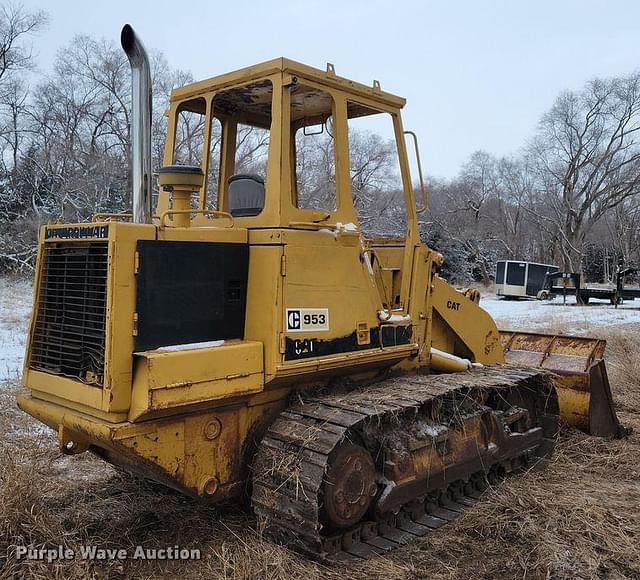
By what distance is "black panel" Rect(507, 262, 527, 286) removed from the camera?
27.7 meters

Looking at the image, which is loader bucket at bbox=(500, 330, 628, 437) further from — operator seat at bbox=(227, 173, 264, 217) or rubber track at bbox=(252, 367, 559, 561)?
operator seat at bbox=(227, 173, 264, 217)

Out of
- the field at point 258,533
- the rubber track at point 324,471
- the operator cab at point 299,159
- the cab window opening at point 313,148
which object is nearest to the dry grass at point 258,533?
the field at point 258,533

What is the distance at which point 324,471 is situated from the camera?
3.96 metres

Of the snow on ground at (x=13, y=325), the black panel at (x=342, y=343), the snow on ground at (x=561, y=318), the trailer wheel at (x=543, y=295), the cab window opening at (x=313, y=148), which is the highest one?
the cab window opening at (x=313, y=148)

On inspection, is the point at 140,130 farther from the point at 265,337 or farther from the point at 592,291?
the point at 592,291

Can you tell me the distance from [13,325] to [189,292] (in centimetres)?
991

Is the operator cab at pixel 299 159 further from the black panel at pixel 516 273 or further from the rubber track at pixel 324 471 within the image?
the black panel at pixel 516 273

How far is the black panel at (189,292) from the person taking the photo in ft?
12.5

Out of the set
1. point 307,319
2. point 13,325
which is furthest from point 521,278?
point 307,319

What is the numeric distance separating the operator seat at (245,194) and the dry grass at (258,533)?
7.03 feet

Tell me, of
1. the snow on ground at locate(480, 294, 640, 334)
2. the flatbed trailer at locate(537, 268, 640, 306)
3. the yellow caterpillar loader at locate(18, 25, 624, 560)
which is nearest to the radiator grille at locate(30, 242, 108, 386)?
the yellow caterpillar loader at locate(18, 25, 624, 560)

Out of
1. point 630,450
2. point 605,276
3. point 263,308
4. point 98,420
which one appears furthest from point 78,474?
point 605,276

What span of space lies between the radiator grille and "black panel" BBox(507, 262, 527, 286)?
2545 centimetres

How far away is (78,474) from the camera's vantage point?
5.71 m
